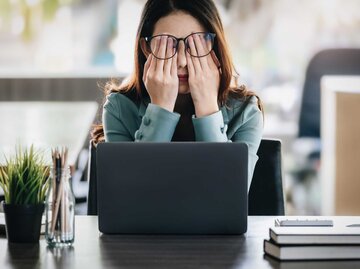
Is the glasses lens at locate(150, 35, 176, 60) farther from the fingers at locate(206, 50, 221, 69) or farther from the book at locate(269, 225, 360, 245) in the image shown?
the book at locate(269, 225, 360, 245)

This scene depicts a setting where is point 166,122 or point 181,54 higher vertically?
point 181,54

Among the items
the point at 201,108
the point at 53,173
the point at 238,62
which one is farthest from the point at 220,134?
the point at 238,62

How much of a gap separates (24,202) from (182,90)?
702 millimetres

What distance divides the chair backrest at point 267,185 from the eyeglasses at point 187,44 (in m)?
0.29

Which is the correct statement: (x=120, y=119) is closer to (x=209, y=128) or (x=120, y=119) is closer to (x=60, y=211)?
(x=209, y=128)

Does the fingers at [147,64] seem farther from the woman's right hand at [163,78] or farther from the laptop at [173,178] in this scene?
the laptop at [173,178]

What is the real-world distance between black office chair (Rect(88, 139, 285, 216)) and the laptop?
0.49 meters

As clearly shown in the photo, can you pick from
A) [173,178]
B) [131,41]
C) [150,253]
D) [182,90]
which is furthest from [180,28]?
[131,41]

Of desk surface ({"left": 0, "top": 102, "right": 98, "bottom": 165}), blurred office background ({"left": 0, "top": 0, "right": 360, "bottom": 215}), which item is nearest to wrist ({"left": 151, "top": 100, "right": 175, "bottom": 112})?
desk surface ({"left": 0, "top": 102, "right": 98, "bottom": 165})

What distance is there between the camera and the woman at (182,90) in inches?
68.8

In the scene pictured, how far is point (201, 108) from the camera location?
1.80 meters

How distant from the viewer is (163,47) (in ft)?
5.91

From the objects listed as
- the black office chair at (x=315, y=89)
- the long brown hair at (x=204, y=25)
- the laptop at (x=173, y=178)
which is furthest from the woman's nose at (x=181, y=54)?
the black office chair at (x=315, y=89)

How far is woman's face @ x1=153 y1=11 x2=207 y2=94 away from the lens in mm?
1792
